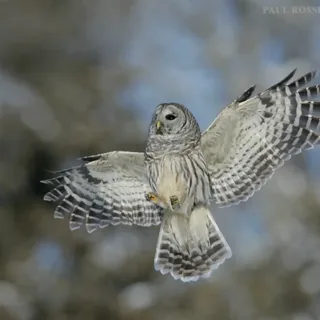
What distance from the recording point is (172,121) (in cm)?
107

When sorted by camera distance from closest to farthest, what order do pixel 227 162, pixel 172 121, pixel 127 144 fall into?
1. pixel 172 121
2. pixel 227 162
3. pixel 127 144

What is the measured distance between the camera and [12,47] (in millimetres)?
1750

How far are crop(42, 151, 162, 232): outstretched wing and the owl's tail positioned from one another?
4 centimetres

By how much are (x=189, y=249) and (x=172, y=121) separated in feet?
0.94

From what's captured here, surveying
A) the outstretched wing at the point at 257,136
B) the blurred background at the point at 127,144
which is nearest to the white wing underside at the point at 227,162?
the outstretched wing at the point at 257,136

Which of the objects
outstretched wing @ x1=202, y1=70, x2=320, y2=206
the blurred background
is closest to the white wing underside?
outstretched wing @ x1=202, y1=70, x2=320, y2=206

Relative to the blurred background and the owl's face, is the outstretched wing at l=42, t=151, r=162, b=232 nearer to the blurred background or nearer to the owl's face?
the owl's face

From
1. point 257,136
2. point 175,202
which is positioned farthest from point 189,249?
point 257,136

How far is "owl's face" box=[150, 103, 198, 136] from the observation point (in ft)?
3.48

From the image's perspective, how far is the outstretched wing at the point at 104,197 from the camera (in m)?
1.20

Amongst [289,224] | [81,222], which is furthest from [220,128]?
[289,224]

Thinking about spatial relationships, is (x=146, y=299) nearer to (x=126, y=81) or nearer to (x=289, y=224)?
(x=289, y=224)

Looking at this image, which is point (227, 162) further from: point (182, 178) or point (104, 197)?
point (104, 197)

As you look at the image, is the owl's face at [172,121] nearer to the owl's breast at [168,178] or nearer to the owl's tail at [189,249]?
the owl's breast at [168,178]
